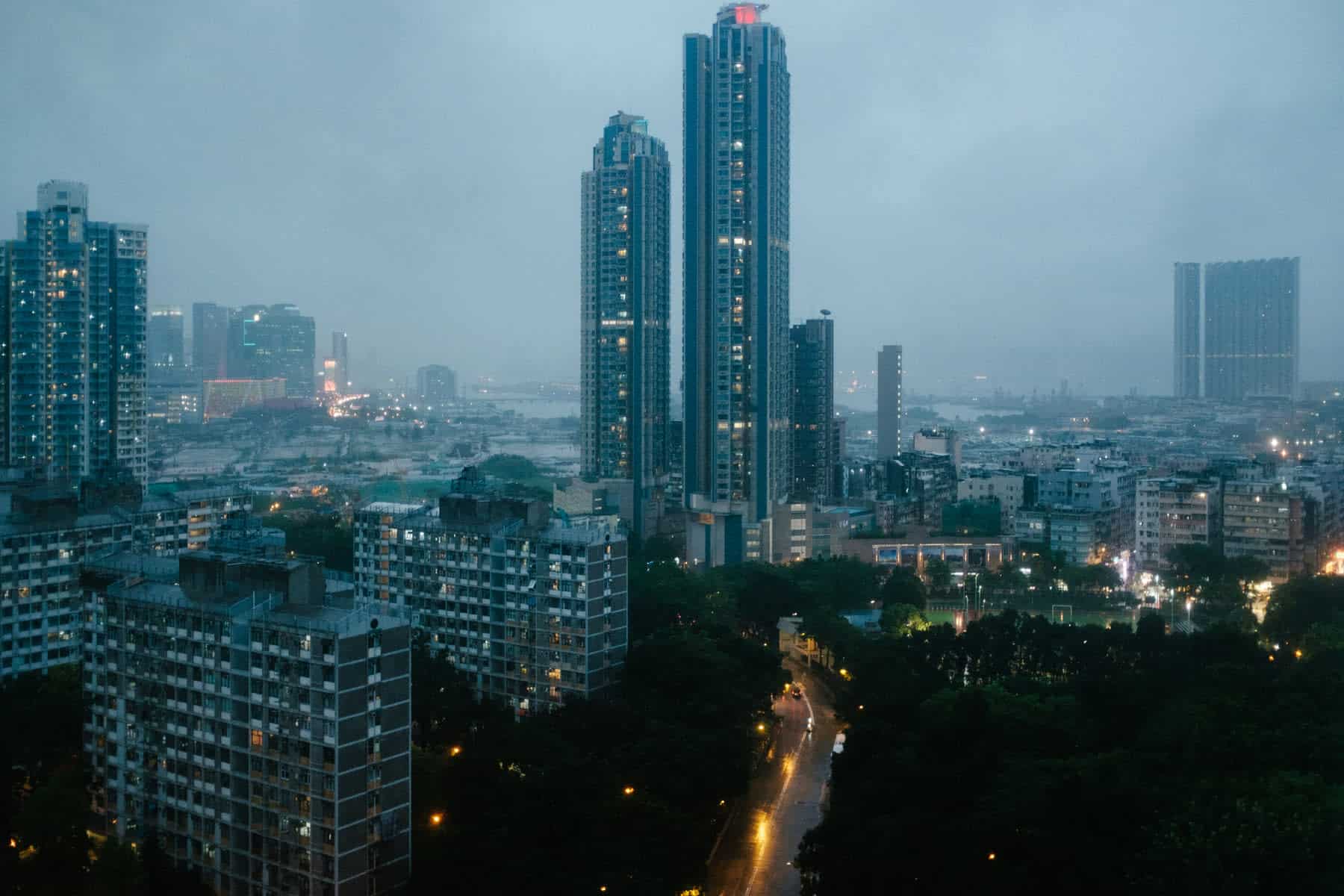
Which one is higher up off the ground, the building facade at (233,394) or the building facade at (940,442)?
the building facade at (233,394)

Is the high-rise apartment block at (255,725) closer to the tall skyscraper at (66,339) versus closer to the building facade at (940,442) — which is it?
the tall skyscraper at (66,339)

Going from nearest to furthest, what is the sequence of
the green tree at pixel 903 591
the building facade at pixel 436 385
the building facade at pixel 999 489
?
the green tree at pixel 903 591, the building facade at pixel 999 489, the building facade at pixel 436 385

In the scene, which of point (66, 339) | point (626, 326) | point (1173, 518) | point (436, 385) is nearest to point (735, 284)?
point (626, 326)

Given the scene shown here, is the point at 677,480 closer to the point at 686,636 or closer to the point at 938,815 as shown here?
the point at 686,636

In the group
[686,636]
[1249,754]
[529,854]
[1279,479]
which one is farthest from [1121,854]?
[1279,479]

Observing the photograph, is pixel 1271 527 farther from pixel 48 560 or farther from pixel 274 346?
pixel 274 346

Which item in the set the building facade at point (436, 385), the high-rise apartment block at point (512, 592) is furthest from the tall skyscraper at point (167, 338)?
the high-rise apartment block at point (512, 592)
